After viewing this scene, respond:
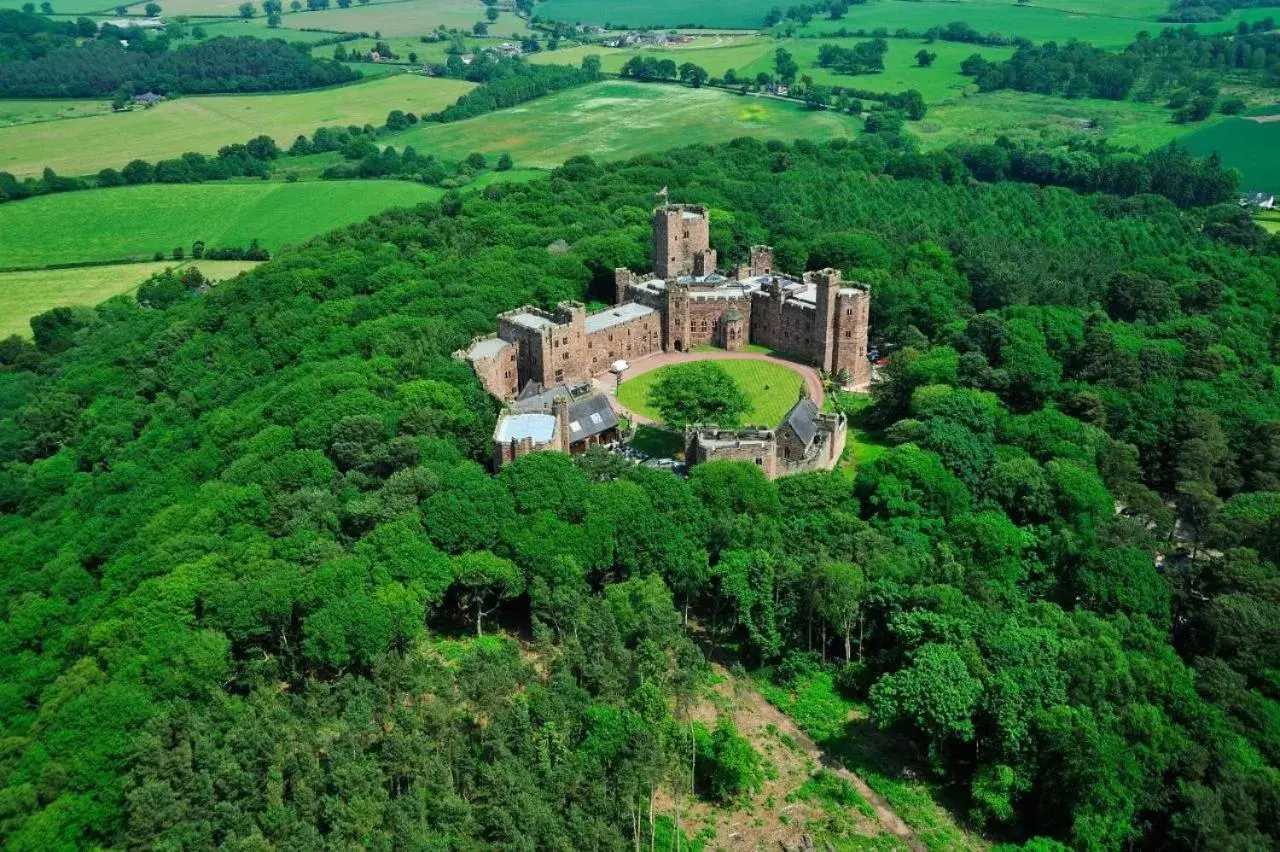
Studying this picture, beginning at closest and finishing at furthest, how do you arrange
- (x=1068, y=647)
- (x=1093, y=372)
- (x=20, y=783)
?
(x=20, y=783) < (x=1068, y=647) < (x=1093, y=372)

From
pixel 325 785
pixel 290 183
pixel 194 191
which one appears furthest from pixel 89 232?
pixel 325 785

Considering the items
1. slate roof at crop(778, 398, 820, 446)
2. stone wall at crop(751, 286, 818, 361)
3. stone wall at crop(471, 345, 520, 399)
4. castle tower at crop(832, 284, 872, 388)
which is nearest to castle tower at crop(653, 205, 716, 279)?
stone wall at crop(751, 286, 818, 361)

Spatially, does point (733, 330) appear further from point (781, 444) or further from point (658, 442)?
point (781, 444)

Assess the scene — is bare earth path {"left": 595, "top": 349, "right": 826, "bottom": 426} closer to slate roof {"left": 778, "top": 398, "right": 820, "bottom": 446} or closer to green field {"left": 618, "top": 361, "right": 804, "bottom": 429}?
green field {"left": 618, "top": 361, "right": 804, "bottom": 429}

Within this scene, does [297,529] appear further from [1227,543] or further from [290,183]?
[290,183]

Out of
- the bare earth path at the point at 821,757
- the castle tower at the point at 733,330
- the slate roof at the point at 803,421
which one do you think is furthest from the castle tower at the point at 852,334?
the bare earth path at the point at 821,757

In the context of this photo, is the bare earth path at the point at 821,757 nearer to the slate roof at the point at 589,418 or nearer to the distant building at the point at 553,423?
the distant building at the point at 553,423

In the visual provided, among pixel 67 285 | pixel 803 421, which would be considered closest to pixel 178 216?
pixel 67 285
